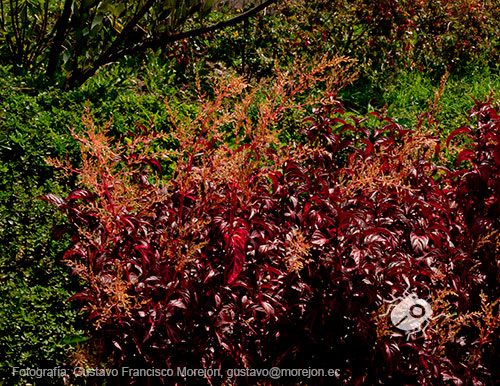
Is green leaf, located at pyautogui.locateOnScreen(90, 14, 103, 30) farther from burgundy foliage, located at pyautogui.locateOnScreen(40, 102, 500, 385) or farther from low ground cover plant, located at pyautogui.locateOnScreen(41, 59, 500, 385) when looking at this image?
burgundy foliage, located at pyautogui.locateOnScreen(40, 102, 500, 385)

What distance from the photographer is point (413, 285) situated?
8.94 feet

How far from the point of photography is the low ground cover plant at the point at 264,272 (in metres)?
2.58

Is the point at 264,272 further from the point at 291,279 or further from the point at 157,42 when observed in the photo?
the point at 157,42

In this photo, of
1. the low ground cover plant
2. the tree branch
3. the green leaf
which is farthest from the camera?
the green leaf

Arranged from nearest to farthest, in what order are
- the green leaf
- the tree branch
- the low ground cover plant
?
the low ground cover plant → the tree branch → the green leaf

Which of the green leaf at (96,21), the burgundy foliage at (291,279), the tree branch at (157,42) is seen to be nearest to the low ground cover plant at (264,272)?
the burgundy foliage at (291,279)

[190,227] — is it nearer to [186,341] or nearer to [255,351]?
[186,341]

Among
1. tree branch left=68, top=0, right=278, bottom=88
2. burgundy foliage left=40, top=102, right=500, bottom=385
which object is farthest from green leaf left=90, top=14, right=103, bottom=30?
burgundy foliage left=40, top=102, right=500, bottom=385

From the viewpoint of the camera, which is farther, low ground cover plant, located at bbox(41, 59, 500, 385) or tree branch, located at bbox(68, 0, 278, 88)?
tree branch, located at bbox(68, 0, 278, 88)

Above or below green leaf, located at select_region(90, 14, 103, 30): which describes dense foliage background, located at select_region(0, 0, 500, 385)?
below

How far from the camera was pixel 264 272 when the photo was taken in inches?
112

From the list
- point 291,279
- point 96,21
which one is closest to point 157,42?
point 96,21

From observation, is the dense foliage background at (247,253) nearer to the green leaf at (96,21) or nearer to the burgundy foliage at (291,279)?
the burgundy foliage at (291,279)

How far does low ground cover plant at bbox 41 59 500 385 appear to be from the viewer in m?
2.58
